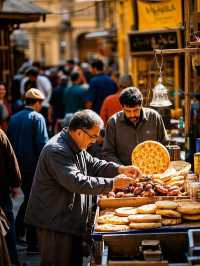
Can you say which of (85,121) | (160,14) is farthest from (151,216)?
(160,14)

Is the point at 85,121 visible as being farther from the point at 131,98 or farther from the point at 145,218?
the point at 131,98

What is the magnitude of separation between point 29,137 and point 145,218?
3.66 metres

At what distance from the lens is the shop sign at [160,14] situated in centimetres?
1487

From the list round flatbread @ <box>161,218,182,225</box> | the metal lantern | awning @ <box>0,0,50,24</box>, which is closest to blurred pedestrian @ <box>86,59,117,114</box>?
awning @ <box>0,0,50,24</box>

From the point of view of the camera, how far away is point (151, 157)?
7723 mm

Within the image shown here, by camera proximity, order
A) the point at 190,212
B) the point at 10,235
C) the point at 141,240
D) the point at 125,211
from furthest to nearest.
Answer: the point at 10,235 < the point at 125,211 < the point at 190,212 < the point at 141,240

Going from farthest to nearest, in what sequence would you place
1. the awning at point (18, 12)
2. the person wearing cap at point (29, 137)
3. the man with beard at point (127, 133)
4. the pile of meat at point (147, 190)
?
1. the awning at point (18, 12)
2. the person wearing cap at point (29, 137)
3. the man with beard at point (127, 133)
4. the pile of meat at point (147, 190)

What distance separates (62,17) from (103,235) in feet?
190

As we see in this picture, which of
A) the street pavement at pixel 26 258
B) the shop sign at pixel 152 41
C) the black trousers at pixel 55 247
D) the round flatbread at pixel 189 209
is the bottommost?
the street pavement at pixel 26 258

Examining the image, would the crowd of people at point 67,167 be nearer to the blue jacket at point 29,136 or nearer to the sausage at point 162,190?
the blue jacket at point 29,136

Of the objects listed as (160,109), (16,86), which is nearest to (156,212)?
(160,109)

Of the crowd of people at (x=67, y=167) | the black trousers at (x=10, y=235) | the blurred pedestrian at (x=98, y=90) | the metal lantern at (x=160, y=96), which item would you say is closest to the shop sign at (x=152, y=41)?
the blurred pedestrian at (x=98, y=90)

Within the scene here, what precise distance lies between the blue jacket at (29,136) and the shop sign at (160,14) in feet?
17.7

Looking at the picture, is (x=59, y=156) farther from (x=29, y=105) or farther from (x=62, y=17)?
(x=62, y=17)
